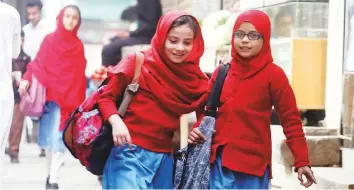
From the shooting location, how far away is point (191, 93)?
15.6 ft

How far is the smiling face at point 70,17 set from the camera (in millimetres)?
9508

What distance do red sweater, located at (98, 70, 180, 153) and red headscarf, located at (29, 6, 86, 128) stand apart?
4540 mm

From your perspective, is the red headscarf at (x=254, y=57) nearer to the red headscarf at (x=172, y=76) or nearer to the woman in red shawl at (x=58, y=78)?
the red headscarf at (x=172, y=76)

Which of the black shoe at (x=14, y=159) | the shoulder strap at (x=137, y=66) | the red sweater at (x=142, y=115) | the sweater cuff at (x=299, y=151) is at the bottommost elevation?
the black shoe at (x=14, y=159)

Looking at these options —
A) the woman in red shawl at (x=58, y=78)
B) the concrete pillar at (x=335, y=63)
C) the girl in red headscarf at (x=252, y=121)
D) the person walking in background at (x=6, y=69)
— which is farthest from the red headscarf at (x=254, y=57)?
the woman in red shawl at (x=58, y=78)

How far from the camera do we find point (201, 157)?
15.5 feet

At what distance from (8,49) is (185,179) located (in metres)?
1.97

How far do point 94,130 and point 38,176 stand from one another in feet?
18.4

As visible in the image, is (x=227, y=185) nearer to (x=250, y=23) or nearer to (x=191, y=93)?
(x=191, y=93)

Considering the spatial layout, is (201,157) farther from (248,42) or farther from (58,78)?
(58,78)

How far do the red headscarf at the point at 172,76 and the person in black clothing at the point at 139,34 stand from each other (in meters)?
7.79

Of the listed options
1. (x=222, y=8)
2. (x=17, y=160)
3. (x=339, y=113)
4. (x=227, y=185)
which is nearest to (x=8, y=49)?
(x=227, y=185)

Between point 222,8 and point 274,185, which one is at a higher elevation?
point 222,8

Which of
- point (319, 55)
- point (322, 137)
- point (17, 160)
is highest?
point (319, 55)
